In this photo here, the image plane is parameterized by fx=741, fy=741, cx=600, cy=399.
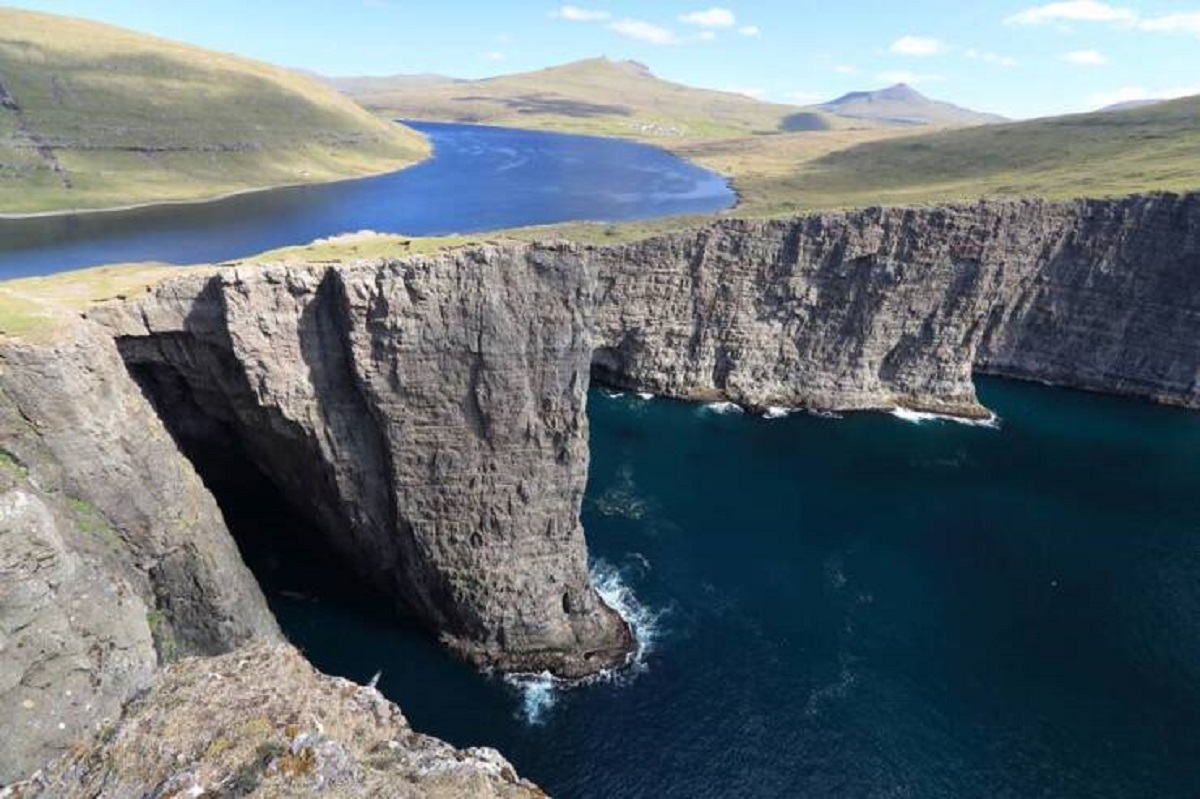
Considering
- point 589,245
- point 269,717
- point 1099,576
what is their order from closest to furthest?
1. point 269,717
2. point 1099,576
3. point 589,245

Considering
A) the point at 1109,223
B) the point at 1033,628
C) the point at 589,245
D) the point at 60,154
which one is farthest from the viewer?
the point at 60,154

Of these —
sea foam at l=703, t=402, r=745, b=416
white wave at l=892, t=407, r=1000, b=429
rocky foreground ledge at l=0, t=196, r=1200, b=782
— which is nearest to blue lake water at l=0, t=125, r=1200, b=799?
sea foam at l=703, t=402, r=745, b=416

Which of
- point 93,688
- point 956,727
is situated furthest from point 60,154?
point 956,727

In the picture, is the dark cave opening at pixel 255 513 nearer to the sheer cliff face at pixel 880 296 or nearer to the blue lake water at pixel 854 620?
the blue lake water at pixel 854 620

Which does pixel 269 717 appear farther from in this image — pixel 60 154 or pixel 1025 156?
pixel 60 154

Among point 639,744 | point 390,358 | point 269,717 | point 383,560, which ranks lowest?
point 639,744

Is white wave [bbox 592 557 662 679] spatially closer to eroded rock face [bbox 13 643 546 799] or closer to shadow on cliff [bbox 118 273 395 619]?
shadow on cliff [bbox 118 273 395 619]

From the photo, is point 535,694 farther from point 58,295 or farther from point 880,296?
point 880,296
